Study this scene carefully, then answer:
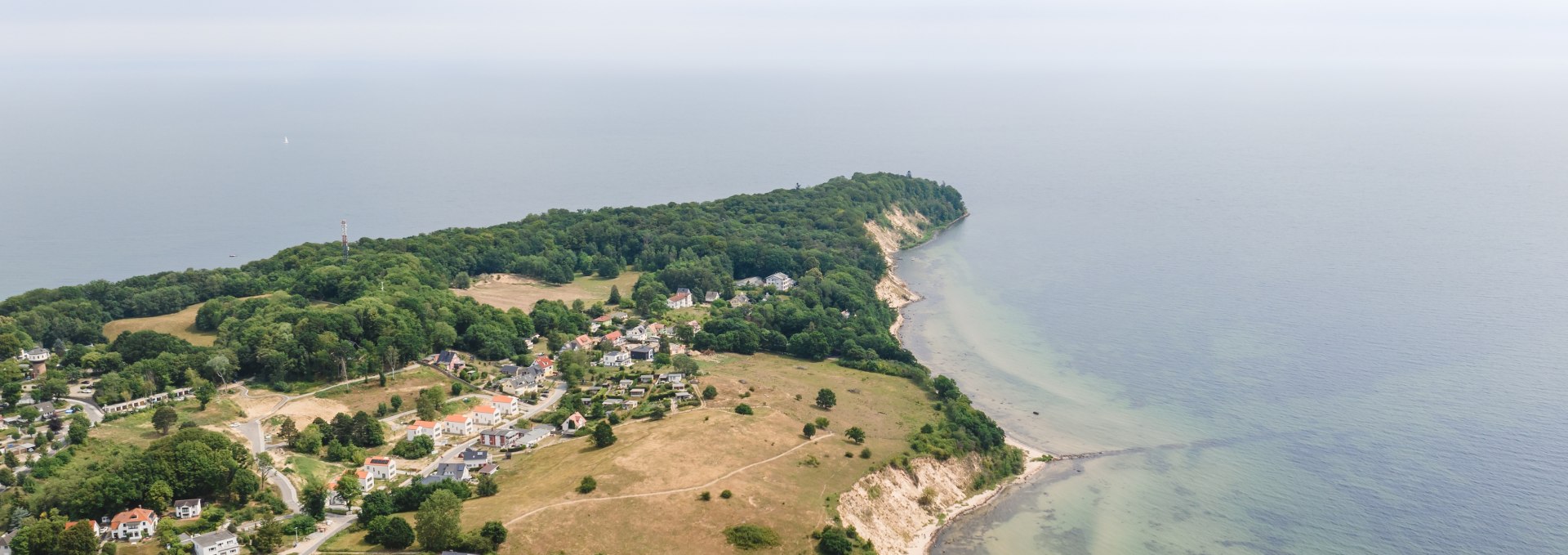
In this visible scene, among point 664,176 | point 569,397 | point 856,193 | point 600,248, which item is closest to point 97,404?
point 569,397

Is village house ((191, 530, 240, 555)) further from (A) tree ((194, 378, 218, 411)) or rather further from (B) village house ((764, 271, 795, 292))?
(B) village house ((764, 271, 795, 292))

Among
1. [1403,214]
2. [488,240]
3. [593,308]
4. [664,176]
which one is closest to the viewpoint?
[593,308]

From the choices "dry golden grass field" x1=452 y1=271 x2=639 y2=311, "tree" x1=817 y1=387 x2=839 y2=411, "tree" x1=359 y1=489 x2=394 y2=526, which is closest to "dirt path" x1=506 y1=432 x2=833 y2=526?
"tree" x1=359 y1=489 x2=394 y2=526

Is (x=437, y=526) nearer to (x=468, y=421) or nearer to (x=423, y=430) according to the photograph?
(x=423, y=430)

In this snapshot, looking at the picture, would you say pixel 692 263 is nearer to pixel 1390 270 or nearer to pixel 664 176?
pixel 1390 270

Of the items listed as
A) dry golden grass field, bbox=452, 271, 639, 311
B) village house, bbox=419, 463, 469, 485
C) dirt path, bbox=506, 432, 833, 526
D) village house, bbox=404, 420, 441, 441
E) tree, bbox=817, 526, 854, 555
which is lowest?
tree, bbox=817, 526, 854, 555
